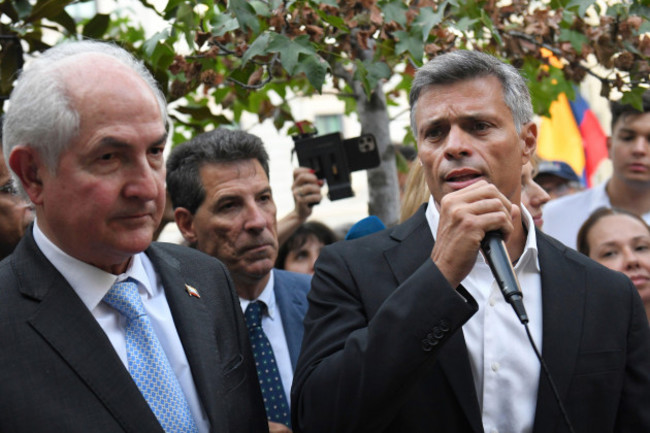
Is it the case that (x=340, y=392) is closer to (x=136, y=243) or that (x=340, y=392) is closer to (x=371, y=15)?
(x=136, y=243)

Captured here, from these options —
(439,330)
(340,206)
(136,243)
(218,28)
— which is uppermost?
(218,28)

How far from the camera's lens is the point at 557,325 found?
260cm

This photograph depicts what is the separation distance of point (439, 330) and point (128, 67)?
1049mm

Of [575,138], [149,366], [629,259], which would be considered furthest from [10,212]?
[575,138]

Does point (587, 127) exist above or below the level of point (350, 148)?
below

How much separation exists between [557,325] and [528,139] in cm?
72

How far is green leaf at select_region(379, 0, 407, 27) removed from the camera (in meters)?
3.63

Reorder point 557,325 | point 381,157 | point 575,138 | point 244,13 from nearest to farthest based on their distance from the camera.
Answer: point 557,325
point 244,13
point 381,157
point 575,138

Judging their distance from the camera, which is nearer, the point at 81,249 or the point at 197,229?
the point at 81,249

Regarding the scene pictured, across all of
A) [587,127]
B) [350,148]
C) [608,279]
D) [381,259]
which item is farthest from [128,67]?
[587,127]

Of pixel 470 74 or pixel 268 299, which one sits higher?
pixel 470 74

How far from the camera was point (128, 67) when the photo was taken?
2330 mm

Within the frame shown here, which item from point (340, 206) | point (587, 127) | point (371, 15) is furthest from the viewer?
point (340, 206)

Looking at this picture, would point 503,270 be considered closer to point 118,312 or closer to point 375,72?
point 118,312
